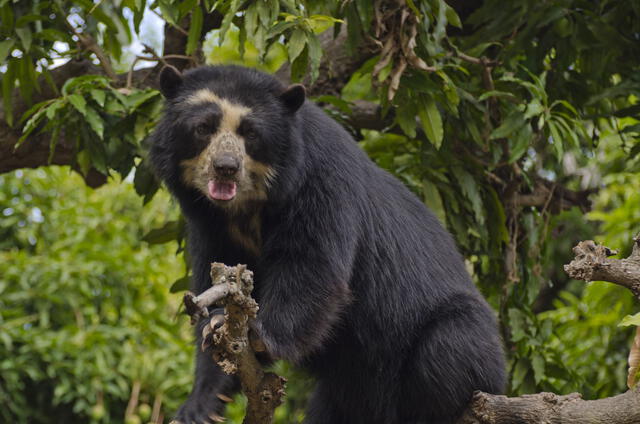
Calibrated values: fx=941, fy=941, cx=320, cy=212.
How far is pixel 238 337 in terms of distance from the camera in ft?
9.87

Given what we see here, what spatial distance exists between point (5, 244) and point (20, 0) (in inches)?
169

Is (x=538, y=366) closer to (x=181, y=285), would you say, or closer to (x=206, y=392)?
(x=181, y=285)

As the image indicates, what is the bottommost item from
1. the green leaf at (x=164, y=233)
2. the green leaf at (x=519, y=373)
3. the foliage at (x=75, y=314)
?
the foliage at (x=75, y=314)

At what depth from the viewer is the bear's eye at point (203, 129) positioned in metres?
3.69

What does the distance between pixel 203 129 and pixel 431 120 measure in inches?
50.8

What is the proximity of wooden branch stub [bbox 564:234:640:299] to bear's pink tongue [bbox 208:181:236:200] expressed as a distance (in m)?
1.29

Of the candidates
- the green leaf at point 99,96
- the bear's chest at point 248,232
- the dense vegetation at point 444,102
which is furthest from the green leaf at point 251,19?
the green leaf at point 99,96

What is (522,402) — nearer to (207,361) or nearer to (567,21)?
(207,361)

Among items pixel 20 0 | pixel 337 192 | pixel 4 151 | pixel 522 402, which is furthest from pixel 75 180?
pixel 522 402

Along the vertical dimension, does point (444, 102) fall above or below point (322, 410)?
above

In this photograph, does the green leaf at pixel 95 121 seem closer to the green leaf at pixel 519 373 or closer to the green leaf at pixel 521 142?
the green leaf at pixel 521 142

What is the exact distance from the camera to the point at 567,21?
16.8ft

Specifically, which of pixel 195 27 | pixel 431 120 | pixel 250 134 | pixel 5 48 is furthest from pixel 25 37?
pixel 431 120

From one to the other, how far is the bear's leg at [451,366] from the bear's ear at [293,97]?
1.08 m
